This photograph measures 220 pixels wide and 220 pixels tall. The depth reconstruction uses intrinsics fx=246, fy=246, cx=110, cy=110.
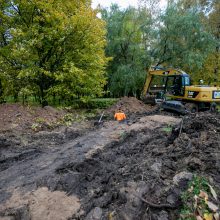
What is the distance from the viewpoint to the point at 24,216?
3750mm

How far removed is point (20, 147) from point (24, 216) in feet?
13.1

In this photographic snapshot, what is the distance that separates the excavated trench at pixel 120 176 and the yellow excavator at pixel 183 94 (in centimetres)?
510

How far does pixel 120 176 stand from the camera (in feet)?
A: 14.6

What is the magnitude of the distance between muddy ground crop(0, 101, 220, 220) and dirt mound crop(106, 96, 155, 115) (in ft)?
21.4

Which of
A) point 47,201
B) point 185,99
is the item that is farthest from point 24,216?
point 185,99

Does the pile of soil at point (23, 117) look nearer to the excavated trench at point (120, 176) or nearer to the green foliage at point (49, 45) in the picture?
the green foliage at point (49, 45)

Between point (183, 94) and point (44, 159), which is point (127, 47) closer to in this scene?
point (183, 94)

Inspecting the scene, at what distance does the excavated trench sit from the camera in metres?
3.59

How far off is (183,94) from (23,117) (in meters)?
7.91

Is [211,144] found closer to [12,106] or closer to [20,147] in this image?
[20,147]

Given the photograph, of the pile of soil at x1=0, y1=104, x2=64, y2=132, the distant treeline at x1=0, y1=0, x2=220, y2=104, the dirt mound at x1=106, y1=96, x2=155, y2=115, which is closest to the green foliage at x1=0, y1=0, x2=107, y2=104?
the distant treeline at x1=0, y1=0, x2=220, y2=104

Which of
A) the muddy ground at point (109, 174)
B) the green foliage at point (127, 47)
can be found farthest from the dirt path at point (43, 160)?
the green foliage at point (127, 47)

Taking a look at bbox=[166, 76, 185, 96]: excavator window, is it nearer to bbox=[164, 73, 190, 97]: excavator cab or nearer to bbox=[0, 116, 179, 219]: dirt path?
bbox=[164, 73, 190, 97]: excavator cab

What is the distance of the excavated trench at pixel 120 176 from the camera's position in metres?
3.59
